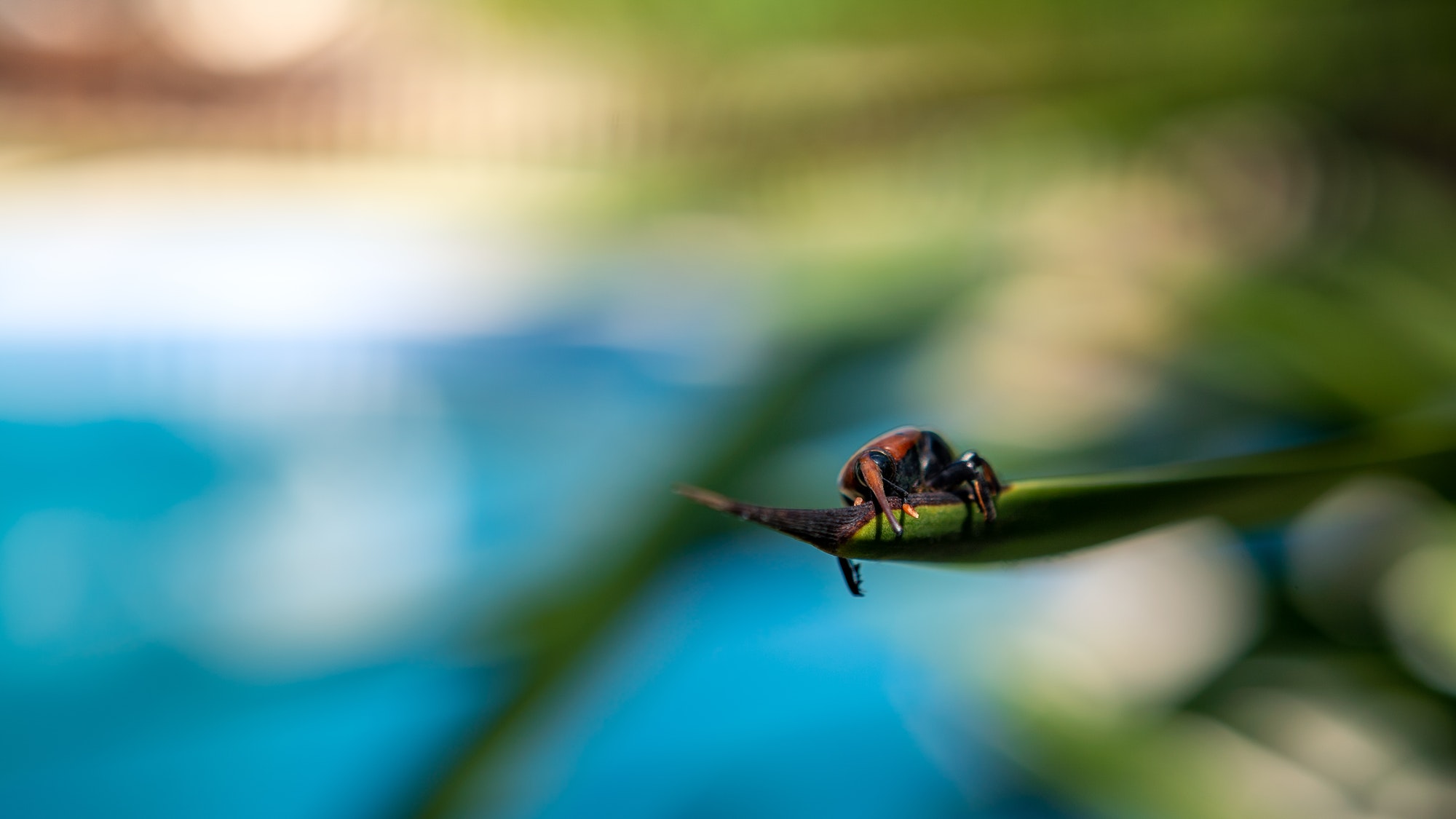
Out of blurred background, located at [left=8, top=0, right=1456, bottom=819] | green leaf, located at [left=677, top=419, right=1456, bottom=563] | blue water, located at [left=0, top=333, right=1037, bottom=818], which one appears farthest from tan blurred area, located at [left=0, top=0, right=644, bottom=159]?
green leaf, located at [left=677, top=419, right=1456, bottom=563]

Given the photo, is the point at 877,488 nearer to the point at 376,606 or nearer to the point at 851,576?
the point at 851,576

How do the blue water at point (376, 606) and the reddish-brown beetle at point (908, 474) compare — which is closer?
the reddish-brown beetle at point (908, 474)

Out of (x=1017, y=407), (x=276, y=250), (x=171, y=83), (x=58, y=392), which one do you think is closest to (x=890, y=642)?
(x=1017, y=407)

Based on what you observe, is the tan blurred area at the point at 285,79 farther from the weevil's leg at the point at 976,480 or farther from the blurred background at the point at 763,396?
the weevil's leg at the point at 976,480

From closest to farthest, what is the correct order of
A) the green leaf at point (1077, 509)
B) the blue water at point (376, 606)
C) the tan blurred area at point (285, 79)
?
the green leaf at point (1077, 509) → the tan blurred area at point (285, 79) → the blue water at point (376, 606)

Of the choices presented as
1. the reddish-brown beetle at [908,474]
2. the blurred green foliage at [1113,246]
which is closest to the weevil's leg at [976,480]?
the reddish-brown beetle at [908,474]

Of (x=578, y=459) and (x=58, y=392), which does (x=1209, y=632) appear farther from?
(x=58, y=392)
